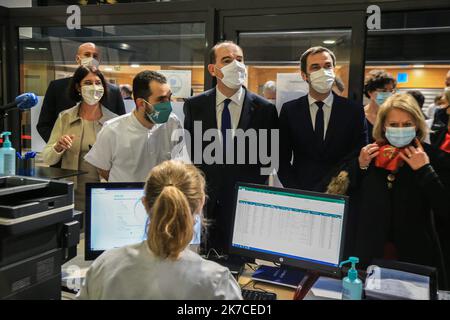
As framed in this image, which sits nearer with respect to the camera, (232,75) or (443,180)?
(443,180)

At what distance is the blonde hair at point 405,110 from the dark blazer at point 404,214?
0.17 metres

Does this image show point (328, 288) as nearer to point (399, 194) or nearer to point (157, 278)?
point (399, 194)

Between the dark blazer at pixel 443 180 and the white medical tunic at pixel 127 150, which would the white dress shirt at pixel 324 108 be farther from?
the white medical tunic at pixel 127 150

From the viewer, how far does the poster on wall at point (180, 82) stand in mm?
3287

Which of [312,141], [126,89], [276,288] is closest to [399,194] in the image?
[312,141]

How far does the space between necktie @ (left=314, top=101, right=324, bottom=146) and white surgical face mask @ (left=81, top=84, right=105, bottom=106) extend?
1357mm

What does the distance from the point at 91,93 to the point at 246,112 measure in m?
1.02

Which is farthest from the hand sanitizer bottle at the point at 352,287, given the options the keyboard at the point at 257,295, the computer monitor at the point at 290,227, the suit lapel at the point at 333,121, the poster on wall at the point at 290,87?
the poster on wall at the point at 290,87

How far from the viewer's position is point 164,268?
1231 millimetres

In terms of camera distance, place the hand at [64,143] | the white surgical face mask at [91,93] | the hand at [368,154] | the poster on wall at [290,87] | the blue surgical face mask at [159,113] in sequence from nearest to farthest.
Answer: the hand at [368,154]
the blue surgical face mask at [159,113]
the hand at [64,143]
the white surgical face mask at [91,93]
the poster on wall at [290,87]
